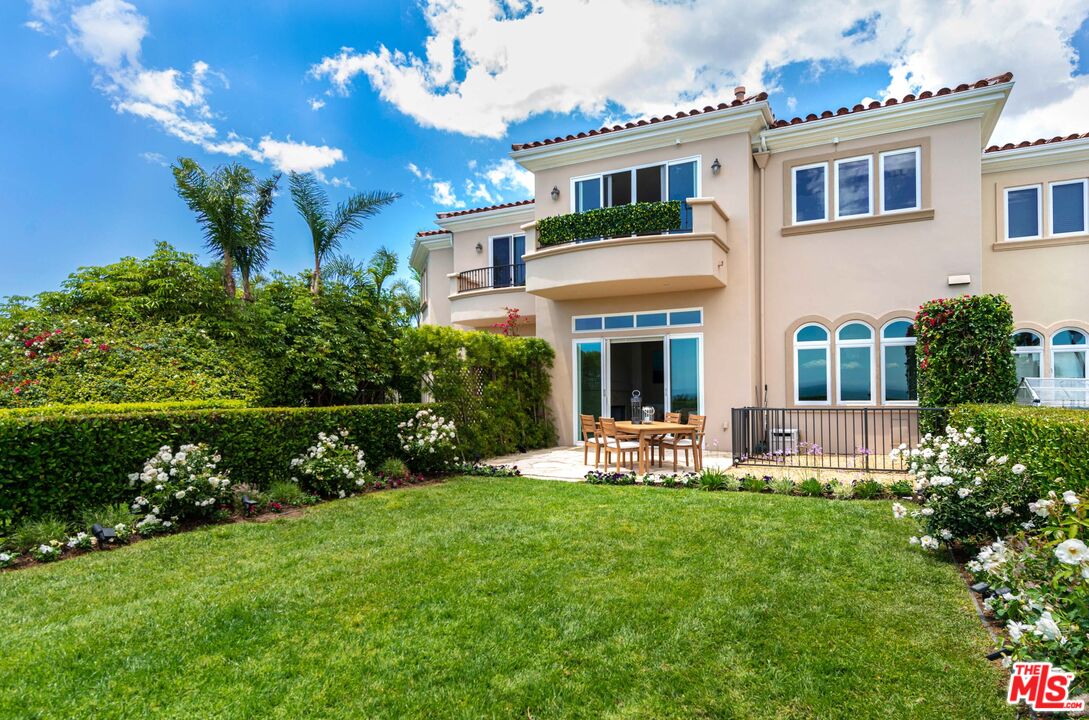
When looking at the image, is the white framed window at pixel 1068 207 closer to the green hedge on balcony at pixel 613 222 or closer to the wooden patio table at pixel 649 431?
the green hedge on balcony at pixel 613 222

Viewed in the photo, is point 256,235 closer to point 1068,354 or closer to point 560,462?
point 560,462

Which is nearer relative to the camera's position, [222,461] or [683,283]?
[222,461]

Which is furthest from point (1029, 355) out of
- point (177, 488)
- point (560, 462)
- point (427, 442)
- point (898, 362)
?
point (177, 488)

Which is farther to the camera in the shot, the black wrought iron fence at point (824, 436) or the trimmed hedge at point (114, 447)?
the black wrought iron fence at point (824, 436)

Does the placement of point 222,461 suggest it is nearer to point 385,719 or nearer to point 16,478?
point 16,478

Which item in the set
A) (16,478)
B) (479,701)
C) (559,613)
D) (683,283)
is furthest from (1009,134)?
(16,478)

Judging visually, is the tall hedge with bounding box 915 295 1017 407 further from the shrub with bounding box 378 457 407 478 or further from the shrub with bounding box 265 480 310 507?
the shrub with bounding box 265 480 310 507

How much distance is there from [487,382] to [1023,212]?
13004 mm

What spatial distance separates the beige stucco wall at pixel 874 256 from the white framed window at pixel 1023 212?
2.18 m

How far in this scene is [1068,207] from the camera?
12.3 meters

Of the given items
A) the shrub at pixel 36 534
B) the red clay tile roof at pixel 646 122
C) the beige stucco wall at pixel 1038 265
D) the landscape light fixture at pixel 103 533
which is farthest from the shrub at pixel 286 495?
the beige stucco wall at pixel 1038 265

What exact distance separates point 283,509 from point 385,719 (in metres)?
5.51

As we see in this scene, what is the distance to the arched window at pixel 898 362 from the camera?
11766mm

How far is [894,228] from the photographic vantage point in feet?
39.5
